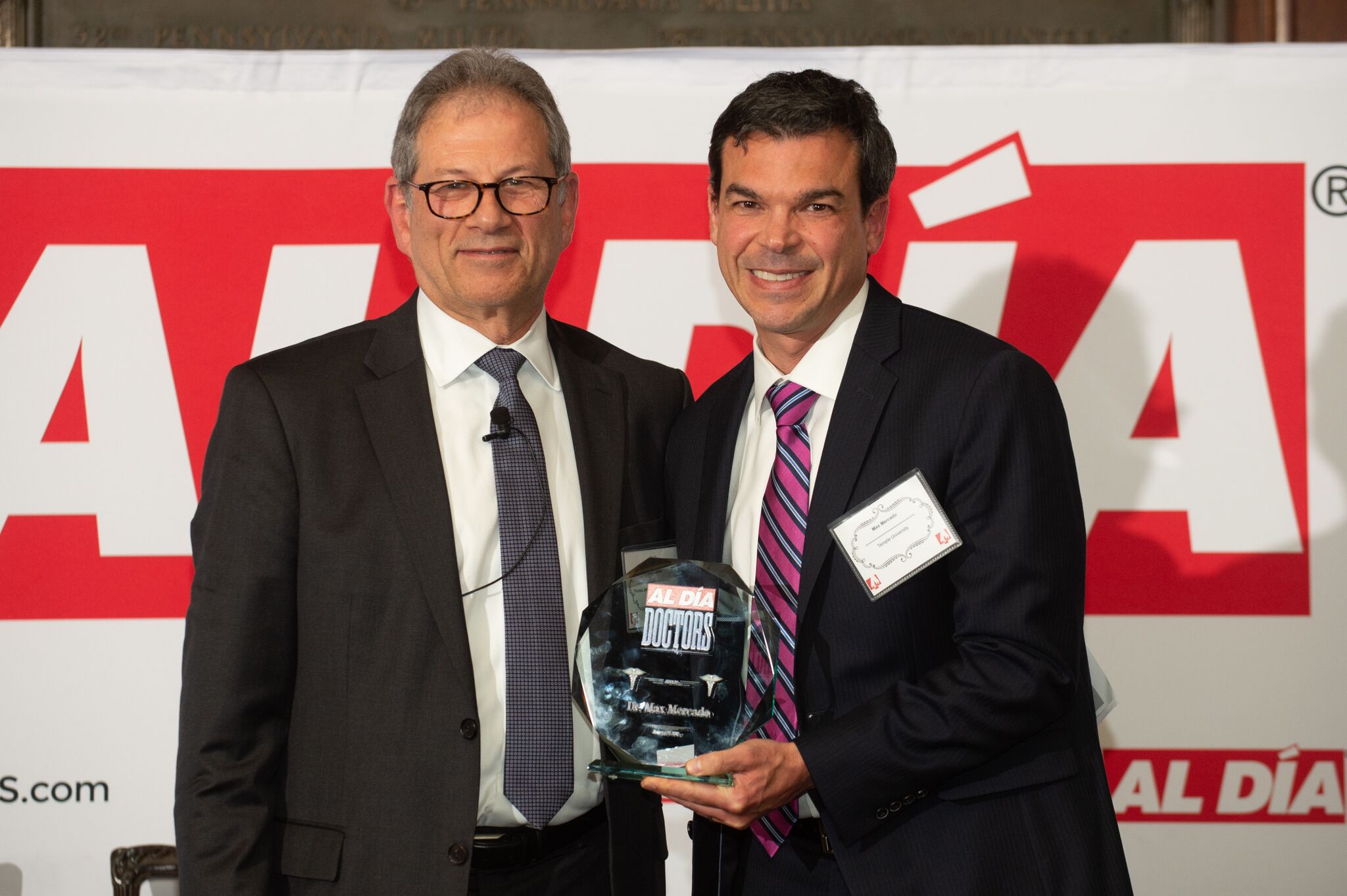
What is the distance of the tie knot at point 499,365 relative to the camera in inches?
84.8

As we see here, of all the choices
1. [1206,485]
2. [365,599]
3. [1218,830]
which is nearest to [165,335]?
[365,599]

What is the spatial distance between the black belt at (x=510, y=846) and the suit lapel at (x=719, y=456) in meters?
0.59

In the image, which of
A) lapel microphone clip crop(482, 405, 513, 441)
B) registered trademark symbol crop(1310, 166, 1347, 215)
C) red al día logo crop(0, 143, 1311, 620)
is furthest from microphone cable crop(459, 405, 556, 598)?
registered trademark symbol crop(1310, 166, 1347, 215)

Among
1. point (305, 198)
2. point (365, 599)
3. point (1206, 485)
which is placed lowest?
point (365, 599)

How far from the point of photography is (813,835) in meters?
2.02

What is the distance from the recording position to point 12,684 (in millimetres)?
3158

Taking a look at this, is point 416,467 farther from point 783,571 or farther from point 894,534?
point 894,534

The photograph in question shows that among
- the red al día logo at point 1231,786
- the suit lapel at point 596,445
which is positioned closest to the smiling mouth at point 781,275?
the suit lapel at point 596,445

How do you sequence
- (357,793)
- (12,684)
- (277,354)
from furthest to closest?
(12,684)
(277,354)
(357,793)

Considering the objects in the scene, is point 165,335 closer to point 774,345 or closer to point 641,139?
point 641,139

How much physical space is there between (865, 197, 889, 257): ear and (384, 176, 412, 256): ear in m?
0.90

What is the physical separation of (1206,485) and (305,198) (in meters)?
2.73

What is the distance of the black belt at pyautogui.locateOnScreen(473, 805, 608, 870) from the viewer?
6.37 feet

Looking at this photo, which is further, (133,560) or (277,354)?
(133,560)
